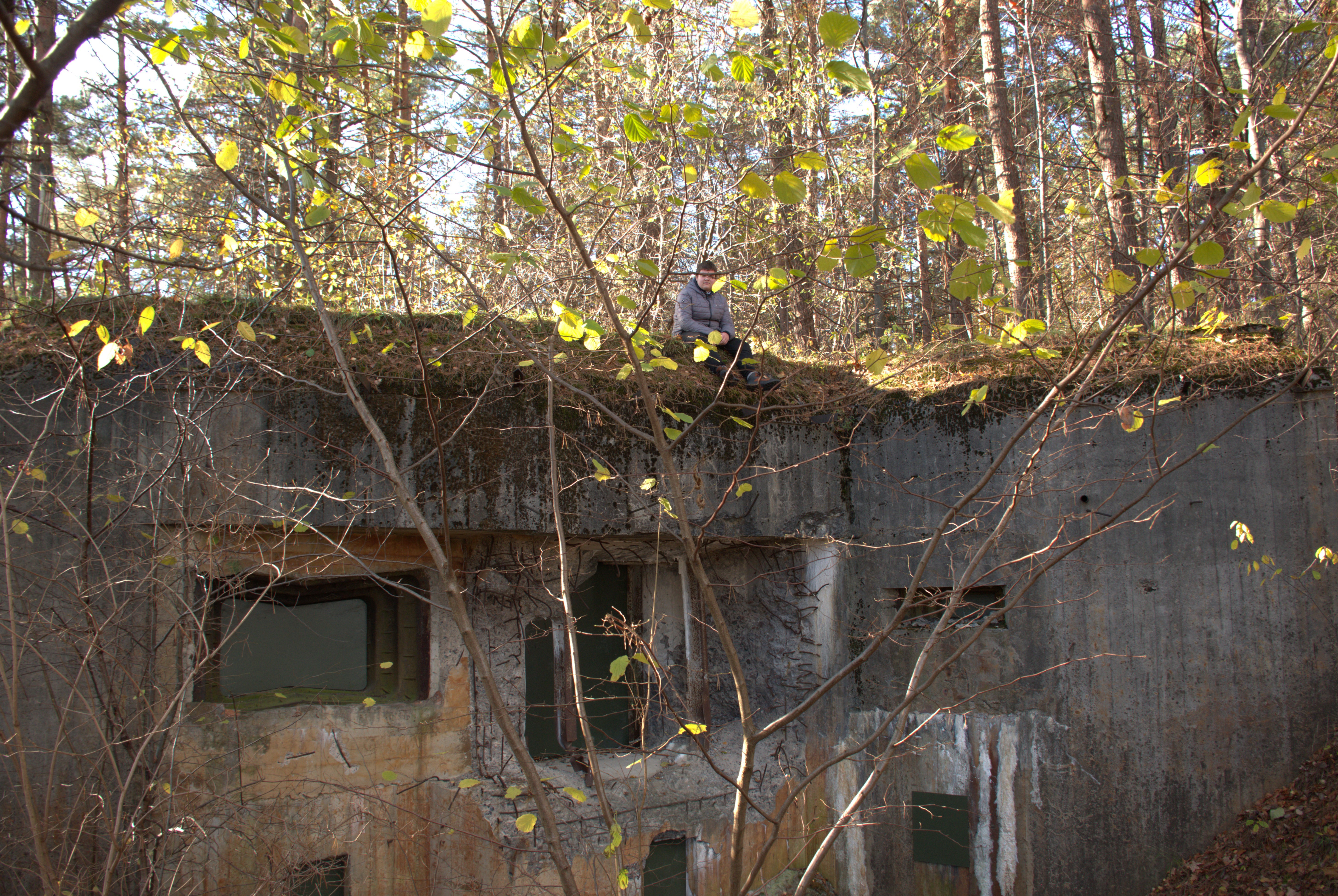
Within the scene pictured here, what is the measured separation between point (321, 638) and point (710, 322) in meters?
3.84

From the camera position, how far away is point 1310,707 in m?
4.38

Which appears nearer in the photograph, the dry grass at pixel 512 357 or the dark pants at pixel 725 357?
the dry grass at pixel 512 357

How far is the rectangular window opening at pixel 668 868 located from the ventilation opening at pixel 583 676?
2.13 feet

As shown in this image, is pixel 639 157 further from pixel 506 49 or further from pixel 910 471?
pixel 506 49

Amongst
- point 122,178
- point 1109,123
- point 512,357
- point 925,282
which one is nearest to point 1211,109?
point 1109,123

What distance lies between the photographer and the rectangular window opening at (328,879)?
4133 millimetres

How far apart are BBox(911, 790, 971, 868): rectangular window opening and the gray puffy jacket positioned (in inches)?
122

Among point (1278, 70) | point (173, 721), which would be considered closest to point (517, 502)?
point (173, 721)

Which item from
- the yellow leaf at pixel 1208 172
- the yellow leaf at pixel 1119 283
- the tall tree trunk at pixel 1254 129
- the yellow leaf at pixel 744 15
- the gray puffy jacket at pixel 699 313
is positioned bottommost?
the yellow leaf at pixel 1119 283

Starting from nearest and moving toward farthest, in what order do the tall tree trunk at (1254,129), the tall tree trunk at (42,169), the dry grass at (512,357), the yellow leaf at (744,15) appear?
the yellow leaf at (744,15)
the tall tree trunk at (42,169)
the dry grass at (512,357)
the tall tree trunk at (1254,129)

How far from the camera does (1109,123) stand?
684 centimetres

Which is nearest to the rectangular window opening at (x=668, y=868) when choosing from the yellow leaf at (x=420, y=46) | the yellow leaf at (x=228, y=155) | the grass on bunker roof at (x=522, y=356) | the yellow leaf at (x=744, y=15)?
the grass on bunker roof at (x=522, y=356)

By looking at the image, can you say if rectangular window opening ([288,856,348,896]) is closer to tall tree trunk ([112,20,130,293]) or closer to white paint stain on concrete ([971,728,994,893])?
tall tree trunk ([112,20,130,293])

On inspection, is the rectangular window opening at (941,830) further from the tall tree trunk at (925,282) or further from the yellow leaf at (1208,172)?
the tall tree trunk at (925,282)
